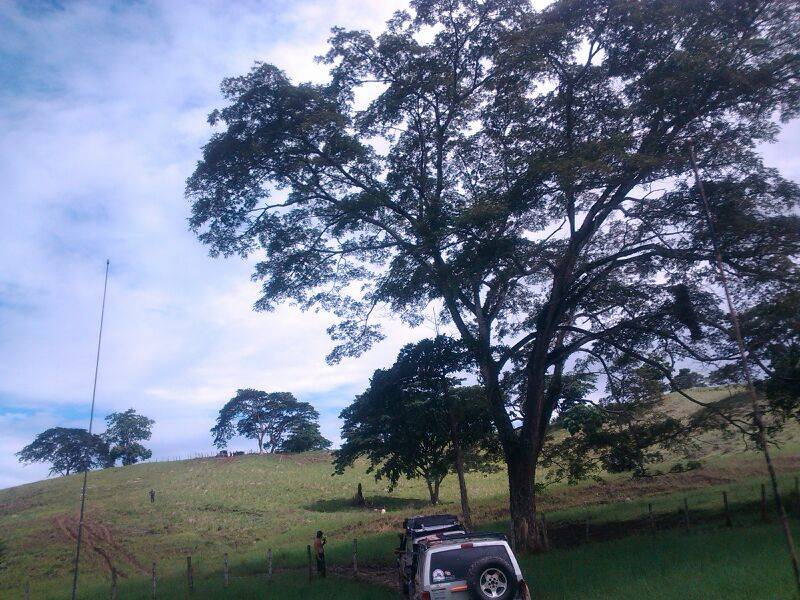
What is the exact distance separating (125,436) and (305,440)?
1034 inches

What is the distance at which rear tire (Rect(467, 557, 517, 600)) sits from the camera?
31.6 ft

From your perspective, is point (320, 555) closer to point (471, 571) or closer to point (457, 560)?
point (457, 560)

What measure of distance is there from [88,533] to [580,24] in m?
37.5

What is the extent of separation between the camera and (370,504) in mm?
46594

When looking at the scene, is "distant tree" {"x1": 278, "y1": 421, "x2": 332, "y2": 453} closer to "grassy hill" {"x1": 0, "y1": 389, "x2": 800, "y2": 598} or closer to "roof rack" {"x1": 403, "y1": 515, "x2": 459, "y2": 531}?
"grassy hill" {"x1": 0, "y1": 389, "x2": 800, "y2": 598}

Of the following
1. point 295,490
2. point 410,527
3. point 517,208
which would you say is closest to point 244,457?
point 295,490

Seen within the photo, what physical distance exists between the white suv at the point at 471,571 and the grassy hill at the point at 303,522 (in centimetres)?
296

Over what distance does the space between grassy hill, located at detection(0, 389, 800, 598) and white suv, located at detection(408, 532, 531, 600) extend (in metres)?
2.96

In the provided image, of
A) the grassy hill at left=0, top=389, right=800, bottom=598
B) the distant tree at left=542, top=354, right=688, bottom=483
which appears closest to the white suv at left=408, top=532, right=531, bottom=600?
the grassy hill at left=0, top=389, right=800, bottom=598

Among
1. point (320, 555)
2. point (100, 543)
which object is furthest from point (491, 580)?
point (100, 543)

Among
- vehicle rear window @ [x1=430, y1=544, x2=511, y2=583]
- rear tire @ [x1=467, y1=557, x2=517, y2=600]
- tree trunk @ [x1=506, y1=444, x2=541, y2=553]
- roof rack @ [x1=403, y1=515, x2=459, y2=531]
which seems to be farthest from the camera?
tree trunk @ [x1=506, y1=444, x2=541, y2=553]

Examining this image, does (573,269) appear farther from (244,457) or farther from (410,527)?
(244,457)

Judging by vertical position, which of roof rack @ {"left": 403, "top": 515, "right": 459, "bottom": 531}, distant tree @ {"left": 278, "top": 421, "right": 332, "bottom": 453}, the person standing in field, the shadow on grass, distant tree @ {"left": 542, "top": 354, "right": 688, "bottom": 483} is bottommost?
the person standing in field

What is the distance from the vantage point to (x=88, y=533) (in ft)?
123
